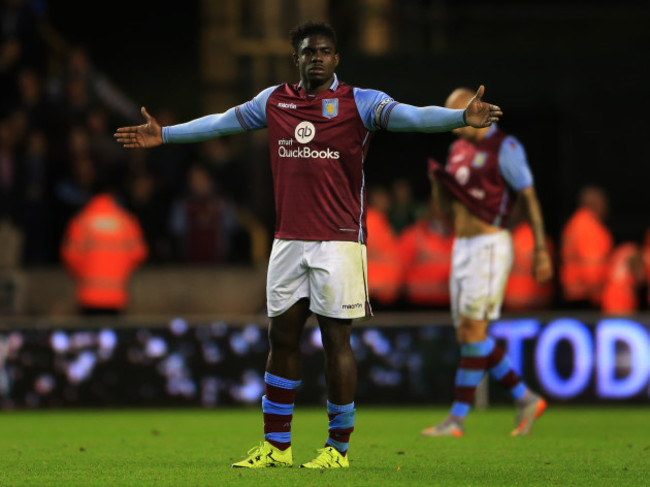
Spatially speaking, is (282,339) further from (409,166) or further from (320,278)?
(409,166)

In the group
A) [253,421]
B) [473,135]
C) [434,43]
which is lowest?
[253,421]

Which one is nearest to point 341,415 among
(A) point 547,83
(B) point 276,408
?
(B) point 276,408

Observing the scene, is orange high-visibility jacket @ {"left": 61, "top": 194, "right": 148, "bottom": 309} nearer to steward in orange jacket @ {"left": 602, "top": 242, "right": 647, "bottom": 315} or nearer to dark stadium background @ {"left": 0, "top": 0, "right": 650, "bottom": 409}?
dark stadium background @ {"left": 0, "top": 0, "right": 650, "bottom": 409}

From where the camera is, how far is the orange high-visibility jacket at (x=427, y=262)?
1409 cm

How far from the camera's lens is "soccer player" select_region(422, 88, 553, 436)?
8.67m

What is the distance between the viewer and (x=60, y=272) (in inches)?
559

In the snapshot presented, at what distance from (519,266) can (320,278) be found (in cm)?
818

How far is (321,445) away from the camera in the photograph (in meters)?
8.01

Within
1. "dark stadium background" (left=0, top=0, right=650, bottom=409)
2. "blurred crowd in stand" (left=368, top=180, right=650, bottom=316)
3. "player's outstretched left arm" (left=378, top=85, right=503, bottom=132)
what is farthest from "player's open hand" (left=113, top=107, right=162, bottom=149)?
"blurred crowd in stand" (left=368, top=180, right=650, bottom=316)

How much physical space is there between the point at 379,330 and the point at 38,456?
4796 mm

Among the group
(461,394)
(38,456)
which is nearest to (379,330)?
(461,394)

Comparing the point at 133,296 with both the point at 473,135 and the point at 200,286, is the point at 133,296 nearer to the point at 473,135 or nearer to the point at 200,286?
the point at 200,286

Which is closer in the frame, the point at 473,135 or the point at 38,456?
the point at 38,456

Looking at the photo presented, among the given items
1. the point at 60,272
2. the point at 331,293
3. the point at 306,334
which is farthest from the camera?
the point at 60,272
